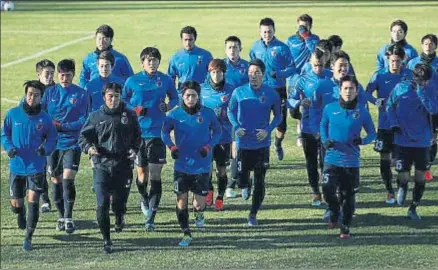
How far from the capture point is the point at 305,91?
45.9 feet

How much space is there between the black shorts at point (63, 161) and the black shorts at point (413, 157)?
4.29 m

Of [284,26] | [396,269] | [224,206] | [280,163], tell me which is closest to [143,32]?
[284,26]

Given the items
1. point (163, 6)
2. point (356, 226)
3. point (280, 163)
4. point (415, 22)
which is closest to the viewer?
point (356, 226)

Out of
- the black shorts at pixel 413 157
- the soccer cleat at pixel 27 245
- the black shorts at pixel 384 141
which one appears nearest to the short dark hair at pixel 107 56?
the soccer cleat at pixel 27 245

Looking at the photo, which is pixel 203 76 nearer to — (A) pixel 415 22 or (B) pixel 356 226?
(B) pixel 356 226

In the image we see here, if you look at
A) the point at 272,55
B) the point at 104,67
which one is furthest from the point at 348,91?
the point at 272,55

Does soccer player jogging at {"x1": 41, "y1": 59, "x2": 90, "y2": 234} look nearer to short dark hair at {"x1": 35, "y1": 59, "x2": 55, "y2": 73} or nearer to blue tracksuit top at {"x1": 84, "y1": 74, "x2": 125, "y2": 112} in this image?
short dark hair at {"x1": 35, "y1": 59, "x2": 55, "y2": 73}

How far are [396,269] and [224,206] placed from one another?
3829 millimetres

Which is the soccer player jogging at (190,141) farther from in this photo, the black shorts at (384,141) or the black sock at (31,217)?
the black shorts at (384,141)

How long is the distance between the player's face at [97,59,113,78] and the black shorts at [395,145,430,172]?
4031 mm

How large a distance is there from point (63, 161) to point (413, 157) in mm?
4665

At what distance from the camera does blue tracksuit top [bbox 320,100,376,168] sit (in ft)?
40.9

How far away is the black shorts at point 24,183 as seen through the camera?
12.7 m

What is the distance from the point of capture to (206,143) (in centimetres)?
1258
